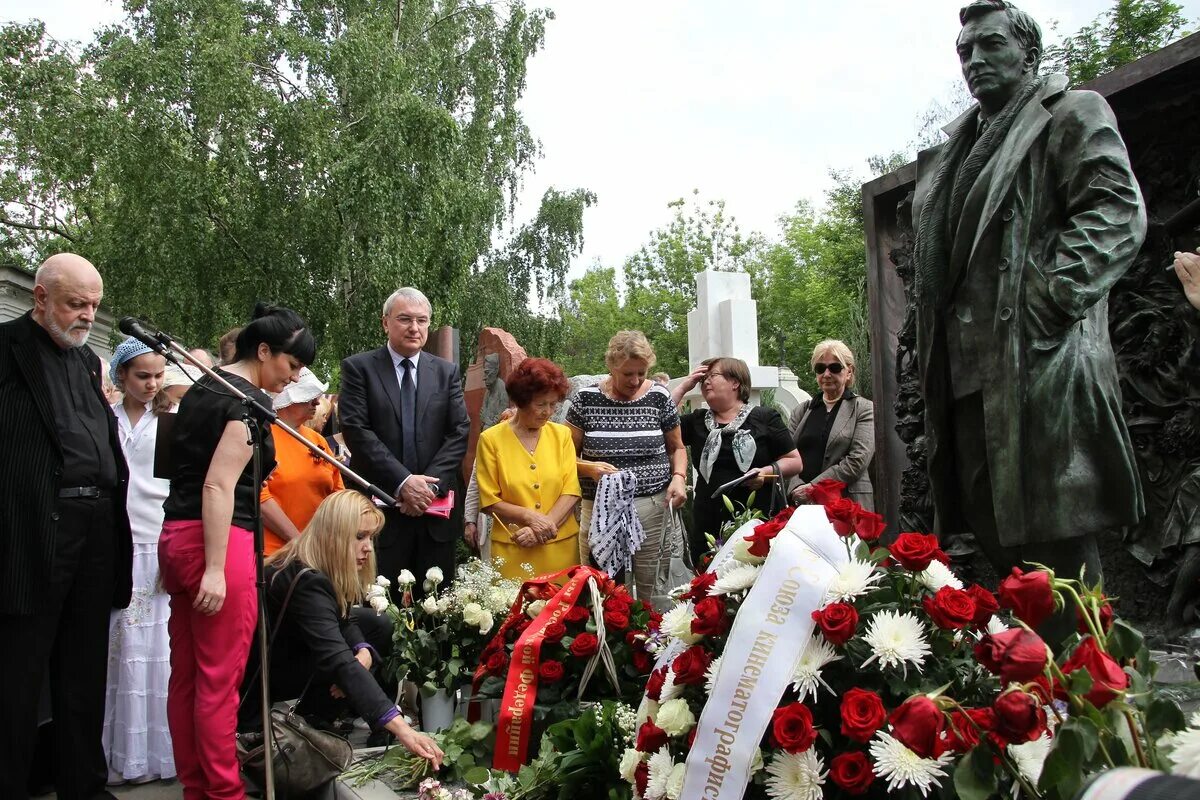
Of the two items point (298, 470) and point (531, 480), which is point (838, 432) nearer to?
point (531, 480)

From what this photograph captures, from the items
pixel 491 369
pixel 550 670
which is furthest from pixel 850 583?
pixel 491 369

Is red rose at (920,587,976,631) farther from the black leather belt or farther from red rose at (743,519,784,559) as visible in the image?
the black leather belt

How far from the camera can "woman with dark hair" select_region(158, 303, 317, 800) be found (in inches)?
127

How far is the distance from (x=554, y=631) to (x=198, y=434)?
1366 mm

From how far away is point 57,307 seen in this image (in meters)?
3.55

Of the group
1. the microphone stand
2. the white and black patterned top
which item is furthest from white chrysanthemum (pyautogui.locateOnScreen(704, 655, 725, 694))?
the white and black patterned top

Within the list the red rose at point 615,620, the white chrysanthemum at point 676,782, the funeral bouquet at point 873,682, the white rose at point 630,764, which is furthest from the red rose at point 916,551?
the red rose at point 615,620

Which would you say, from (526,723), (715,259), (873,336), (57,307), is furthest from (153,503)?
(715,259)

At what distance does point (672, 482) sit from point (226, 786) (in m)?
Answer: 2.71

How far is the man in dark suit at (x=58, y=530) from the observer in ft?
11.0

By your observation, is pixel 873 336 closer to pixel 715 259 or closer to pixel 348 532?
pixel 348 532

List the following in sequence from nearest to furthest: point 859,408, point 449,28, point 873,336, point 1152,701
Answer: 1. point 1152,701
2. point 873,336
3. point 859,408
4. point 449,28

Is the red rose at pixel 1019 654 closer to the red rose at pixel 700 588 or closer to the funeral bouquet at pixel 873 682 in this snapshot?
the funeral bouquet at pixel 873 682

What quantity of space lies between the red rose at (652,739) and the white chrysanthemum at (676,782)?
11 centimetres
